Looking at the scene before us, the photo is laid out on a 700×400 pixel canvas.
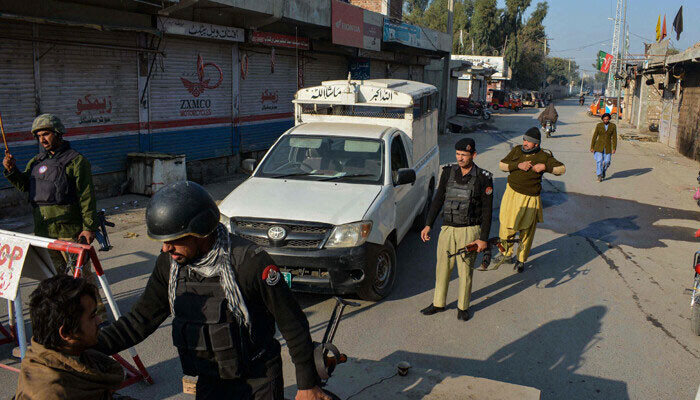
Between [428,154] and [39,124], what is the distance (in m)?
6.50

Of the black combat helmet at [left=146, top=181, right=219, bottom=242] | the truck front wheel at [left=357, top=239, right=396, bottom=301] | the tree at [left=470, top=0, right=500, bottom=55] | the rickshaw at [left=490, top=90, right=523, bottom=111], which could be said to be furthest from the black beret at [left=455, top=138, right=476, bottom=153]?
the tree at [left=470, top=0, right=500, bottom=55]

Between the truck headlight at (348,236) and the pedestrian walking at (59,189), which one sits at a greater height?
the pedestrian walking at (59,189)

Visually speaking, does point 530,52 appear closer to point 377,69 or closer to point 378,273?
point 377,69

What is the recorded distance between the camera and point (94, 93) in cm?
1128

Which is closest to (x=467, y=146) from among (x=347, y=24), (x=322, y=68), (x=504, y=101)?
(x=347, y=24)

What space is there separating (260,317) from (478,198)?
12.3 feet

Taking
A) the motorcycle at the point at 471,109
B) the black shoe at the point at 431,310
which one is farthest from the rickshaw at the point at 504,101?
the black shoe at the point at 431,310

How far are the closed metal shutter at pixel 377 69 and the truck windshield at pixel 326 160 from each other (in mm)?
17275

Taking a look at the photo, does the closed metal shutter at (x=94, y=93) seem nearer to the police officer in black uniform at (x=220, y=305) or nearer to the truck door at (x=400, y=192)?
the truck door at (x=400, y=192)

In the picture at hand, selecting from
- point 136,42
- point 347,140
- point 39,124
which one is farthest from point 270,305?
point 136,42

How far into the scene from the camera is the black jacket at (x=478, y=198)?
5762mm

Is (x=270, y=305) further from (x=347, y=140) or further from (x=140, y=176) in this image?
(x=140, y=176)

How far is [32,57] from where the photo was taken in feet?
33.0

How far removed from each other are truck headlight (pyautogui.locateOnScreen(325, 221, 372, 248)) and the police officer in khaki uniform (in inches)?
24.9
